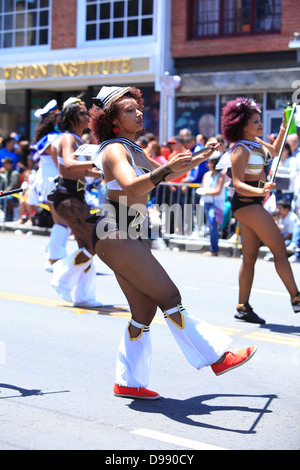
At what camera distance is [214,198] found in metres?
14.4

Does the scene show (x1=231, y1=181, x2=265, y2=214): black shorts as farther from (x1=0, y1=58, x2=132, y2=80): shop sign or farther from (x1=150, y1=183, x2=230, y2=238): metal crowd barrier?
(x1=0, y1=58, x2=132, y2=80): shop sign

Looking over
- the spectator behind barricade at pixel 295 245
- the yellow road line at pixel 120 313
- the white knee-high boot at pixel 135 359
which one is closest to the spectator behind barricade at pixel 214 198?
the spectator behind barricade at pixel 295 245

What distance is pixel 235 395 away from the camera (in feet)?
18.3

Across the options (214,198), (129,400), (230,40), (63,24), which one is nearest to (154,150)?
(214,198)

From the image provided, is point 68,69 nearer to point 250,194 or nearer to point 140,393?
point 250,194

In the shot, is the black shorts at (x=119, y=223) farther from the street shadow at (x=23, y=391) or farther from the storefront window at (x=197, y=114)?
the storefront window at (x=197, y=114)

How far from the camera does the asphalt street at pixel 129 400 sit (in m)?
4.64

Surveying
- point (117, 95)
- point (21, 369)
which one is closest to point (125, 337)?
point (21, 369)

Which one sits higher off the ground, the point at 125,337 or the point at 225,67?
the point at 225,67

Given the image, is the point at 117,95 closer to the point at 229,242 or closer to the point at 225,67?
the point at 229,242

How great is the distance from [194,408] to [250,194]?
287 centimetres

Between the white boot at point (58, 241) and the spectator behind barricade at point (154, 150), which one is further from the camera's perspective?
the spectator behind barricade at point (154, 150)

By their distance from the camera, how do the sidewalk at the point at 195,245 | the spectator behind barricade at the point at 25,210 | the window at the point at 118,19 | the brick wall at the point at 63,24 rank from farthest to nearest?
the brick wall at the point at 63,24
the window at the point at 118,19
the spectator behind barricade at the point at 25,210
the sidewalk at the point at 195,245
